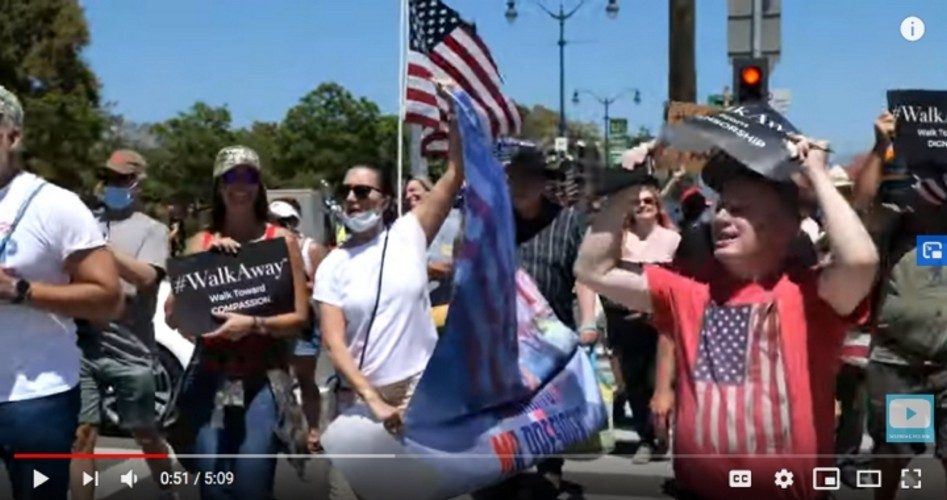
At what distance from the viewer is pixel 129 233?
3.40 m

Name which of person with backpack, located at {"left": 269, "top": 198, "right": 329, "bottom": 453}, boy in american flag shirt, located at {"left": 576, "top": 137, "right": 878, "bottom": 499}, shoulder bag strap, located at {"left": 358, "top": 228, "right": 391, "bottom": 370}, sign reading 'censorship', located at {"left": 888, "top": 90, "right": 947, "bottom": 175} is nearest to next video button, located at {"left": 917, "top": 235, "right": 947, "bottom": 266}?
sign reading 'censorship', located at {"left": 888, "top": 90, "right": 947, "bottom": 175}

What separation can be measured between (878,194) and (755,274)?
0.64 meters

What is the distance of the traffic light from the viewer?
2626mm

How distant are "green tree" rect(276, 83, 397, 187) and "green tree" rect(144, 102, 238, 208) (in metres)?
0.15

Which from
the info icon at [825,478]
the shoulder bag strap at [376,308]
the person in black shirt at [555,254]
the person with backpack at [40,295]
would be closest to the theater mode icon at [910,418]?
the info icon at [825,478]

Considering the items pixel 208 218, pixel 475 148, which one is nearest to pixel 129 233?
pixel 208 218

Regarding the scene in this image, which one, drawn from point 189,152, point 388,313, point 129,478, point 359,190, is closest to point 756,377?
point 388,313

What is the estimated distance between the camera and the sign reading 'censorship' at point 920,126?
2.71 meters

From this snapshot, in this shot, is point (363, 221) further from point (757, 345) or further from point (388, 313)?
point (757, 345)

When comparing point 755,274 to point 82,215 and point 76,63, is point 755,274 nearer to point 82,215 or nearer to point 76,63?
point 82,215

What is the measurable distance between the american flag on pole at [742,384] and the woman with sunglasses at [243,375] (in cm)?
124

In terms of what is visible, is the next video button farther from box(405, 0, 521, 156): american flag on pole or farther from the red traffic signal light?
box(405, 0, 521, 156): american flag on pole
